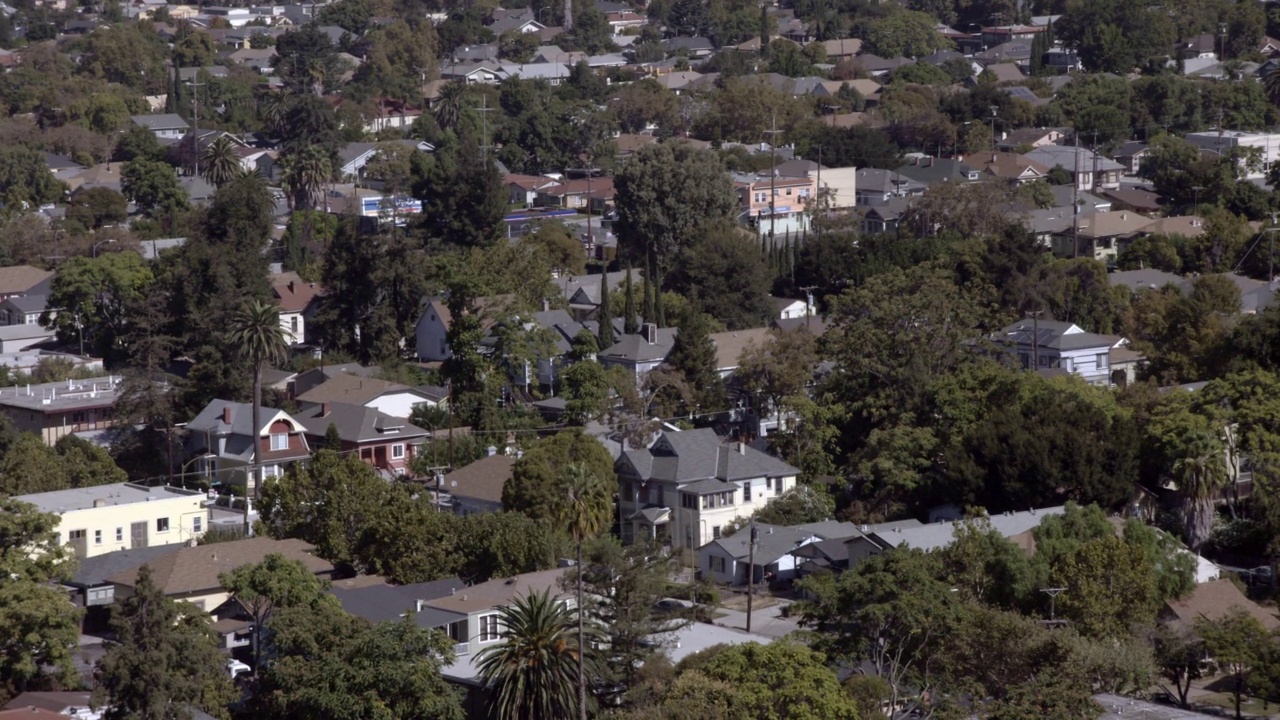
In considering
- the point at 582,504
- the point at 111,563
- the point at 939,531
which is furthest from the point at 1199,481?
the point at 111,563

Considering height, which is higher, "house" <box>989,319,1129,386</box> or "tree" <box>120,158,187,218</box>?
"house" <box>989,319,1129,386</box>

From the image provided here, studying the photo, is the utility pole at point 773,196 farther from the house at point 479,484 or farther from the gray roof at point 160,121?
the gray roof at point 160,121

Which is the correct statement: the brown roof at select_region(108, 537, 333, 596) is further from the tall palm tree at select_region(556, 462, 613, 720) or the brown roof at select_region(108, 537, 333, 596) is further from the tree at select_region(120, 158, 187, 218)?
the tree at select_region(120, 158, 187, 218)

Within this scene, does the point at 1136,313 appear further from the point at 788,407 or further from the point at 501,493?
the point at 501,493

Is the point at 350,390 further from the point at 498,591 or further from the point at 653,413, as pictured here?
the point at 498,591

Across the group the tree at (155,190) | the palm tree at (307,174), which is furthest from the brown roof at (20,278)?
the tree at (155,190)

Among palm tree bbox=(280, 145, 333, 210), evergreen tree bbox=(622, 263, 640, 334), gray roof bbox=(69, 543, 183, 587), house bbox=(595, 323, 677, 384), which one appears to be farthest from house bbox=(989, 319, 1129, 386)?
palm tree bbox=(280, 145, 333, 210)
